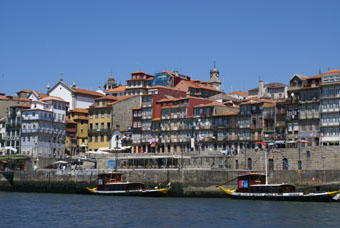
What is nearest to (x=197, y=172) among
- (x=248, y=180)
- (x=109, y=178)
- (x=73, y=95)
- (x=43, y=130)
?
(x=248, y=180)

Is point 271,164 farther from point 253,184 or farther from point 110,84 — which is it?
point 110,84

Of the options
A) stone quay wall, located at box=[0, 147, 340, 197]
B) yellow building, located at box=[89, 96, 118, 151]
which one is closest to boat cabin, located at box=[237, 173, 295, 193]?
stone quay wall, located at box=[0, 147, 340, 197]

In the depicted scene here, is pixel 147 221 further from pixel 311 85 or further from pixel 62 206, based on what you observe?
pixel 311 85

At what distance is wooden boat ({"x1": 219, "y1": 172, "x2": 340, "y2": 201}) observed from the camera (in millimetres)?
59656

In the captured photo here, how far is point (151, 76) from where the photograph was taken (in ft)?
436

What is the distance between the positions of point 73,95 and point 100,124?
49.1ft

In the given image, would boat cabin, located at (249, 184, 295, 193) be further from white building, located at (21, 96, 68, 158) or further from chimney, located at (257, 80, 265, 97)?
chimney, located at (257, 80, 265, 97)

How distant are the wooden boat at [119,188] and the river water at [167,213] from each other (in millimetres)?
4526

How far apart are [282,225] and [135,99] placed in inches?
2841

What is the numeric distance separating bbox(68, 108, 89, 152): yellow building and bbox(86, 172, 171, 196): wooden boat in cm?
3805

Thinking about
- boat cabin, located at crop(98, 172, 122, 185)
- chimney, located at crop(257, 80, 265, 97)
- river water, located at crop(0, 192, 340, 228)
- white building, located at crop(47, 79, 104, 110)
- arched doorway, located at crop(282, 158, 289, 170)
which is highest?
chimney, located at crop(257, 80, 265, 97)

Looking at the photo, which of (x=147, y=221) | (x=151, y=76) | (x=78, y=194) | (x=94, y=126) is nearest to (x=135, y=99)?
(x=94, y=126)

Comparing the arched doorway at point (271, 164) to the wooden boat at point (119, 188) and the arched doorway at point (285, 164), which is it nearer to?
the arched doorway at point (285, 164)

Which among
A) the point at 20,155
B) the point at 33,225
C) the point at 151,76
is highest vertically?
the point at 151,76
